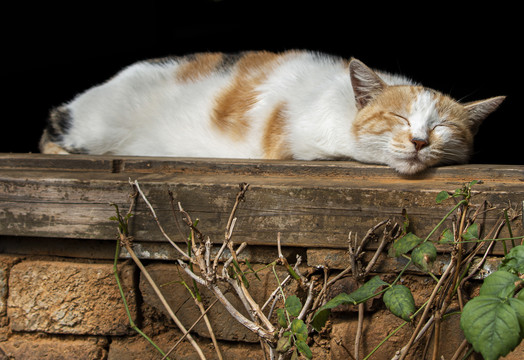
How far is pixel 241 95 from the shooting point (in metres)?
2.79

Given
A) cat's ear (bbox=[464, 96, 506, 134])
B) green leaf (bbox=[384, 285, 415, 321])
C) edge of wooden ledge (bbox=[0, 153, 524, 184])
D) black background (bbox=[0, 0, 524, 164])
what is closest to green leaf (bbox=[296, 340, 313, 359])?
green leaf (bbox=[384, 285, 415, 321])

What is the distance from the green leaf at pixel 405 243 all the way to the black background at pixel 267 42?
12.6 ft

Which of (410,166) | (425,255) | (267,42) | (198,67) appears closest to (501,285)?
(425,255)

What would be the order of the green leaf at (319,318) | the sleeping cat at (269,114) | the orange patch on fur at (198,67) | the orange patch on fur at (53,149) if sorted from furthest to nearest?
the orange patch on fur at (198,67)
the orange patch on fur at (53,149)
the sleeping cat at (269,114)
the green leaf at (319,318)

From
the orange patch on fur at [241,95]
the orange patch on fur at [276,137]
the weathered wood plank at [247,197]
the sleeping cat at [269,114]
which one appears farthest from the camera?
the orange patch on fur at [241,95]

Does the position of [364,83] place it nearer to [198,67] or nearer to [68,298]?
[198,67]

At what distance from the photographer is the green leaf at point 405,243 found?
1563 mm

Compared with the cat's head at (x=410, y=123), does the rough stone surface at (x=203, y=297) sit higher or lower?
lower

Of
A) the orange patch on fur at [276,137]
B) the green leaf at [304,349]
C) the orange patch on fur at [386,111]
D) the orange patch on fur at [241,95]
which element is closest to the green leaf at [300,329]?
the green leaf at [304,349]

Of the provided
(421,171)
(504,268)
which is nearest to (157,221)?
(421,171)

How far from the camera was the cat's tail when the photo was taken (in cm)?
292

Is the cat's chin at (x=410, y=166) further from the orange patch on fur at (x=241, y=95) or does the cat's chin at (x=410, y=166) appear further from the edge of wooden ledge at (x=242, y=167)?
the orange patch on fur at (x=241, y=95)

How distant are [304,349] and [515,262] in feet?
2.03

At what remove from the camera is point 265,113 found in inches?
104
